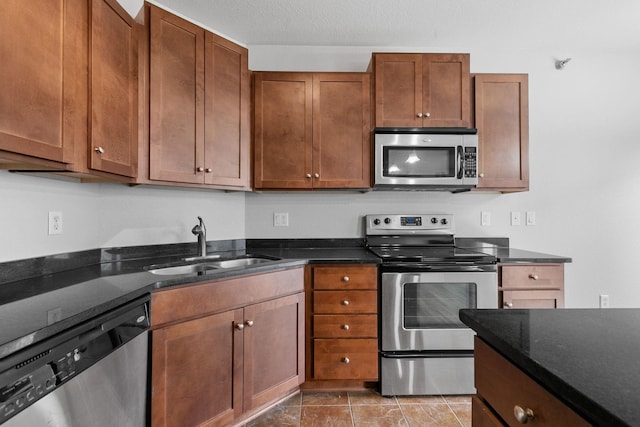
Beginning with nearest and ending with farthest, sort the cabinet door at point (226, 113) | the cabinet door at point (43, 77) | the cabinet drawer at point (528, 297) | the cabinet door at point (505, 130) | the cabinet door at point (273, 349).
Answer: the cabinet door at point (43, 77) < the cabinet door at point (273, 349) < the cabinet door at point (226, 113) < the cabinet drawer at point (528, 297) < the cabinet door at point (505, 130)

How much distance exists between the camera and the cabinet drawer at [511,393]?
1.93 ft

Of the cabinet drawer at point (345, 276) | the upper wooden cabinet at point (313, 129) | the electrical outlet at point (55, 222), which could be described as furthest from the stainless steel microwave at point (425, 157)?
the electrical outlet at point (55, 222)

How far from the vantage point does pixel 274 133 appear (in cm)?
242

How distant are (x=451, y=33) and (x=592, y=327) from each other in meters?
2.48

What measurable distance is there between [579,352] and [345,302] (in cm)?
156

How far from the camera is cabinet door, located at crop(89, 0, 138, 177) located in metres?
1.45

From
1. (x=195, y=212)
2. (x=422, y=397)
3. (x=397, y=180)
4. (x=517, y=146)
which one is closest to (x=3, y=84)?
(x=195, y=212)

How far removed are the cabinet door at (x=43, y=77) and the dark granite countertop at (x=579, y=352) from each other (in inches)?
60.3

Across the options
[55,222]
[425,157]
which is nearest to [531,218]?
[425,157]

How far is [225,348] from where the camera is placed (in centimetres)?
172

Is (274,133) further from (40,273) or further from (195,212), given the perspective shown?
(40,273)

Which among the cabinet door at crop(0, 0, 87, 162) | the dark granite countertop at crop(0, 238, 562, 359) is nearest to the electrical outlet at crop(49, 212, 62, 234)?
the dark granite countertop at crop(0, 238, 562, 359)

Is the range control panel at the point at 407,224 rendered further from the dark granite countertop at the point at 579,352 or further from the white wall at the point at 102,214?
the dark granite countertop at the point at 579,352

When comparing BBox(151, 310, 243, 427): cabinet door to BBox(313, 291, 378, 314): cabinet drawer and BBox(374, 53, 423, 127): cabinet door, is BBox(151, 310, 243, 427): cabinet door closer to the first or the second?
BBox(313, 291, 378, 314): cabinet drawer
